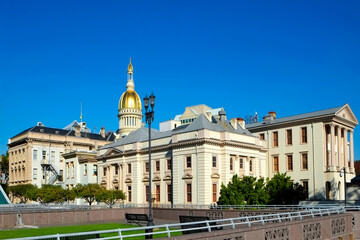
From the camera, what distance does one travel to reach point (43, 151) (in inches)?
3580

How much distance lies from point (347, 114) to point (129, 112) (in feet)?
180

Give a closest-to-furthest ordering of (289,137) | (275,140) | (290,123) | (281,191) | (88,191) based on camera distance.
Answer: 1. (281,191)
2. (88,191)
3. (290,123)
4. (289,137)
5. (275,140)

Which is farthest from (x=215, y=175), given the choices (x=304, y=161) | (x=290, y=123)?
(x=290, y=123)

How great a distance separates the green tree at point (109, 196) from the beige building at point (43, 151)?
2893 centimetres

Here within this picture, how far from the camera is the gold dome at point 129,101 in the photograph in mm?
104500

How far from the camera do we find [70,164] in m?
80.7

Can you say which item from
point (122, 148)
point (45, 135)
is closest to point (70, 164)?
point (45, 135)

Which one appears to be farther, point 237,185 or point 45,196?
point 45,196

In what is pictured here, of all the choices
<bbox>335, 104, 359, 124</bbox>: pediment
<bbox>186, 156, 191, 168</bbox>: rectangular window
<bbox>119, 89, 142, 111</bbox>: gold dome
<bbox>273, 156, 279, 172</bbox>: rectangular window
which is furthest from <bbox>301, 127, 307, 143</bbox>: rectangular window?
<bbox>119, 89, 142, 111</bbox>: gold dome

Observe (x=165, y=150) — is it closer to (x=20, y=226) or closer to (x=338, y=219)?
(x=20, y=226)

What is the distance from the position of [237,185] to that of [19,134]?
208 feet

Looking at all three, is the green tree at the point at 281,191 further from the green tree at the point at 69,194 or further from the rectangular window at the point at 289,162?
the green tree at the point at 69,194

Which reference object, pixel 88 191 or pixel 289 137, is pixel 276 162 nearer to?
pixel 289 137

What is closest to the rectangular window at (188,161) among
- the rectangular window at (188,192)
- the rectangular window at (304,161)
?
the rectangular window at (188,192)
